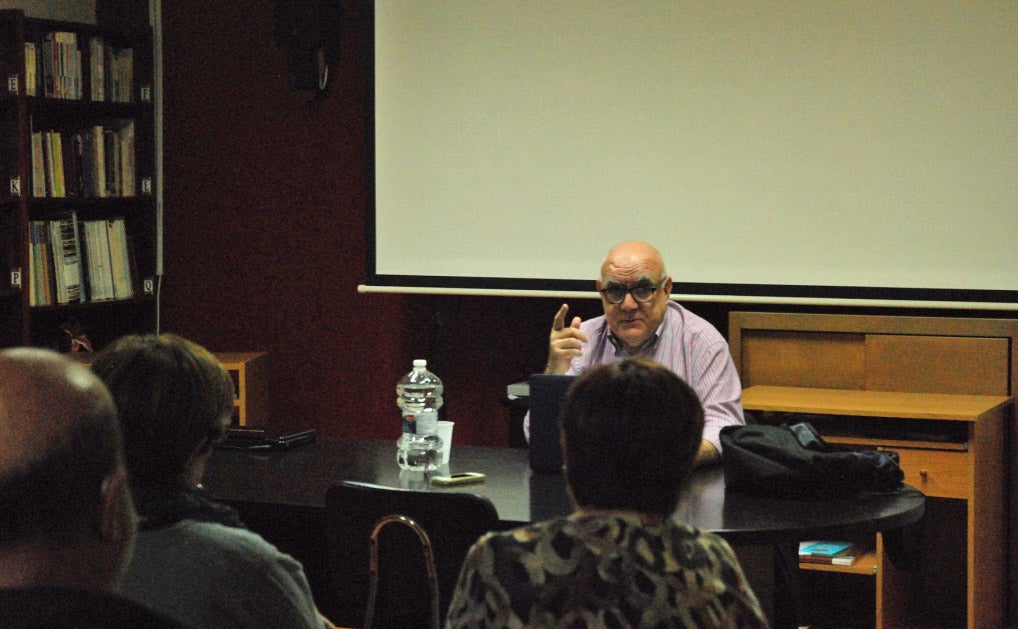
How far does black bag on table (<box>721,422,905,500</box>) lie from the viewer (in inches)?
109

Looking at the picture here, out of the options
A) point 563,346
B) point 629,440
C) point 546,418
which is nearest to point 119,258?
point 563,346

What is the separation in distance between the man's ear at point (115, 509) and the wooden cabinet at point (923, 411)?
9.49ft

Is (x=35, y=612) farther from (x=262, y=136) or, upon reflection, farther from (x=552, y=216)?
(x=262, y=136)

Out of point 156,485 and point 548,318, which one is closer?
point 156,485

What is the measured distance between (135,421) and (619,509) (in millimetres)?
687

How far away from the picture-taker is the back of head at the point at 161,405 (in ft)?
5.77

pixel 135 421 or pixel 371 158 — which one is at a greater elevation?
pixel 371 158

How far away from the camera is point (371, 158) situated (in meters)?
4.98

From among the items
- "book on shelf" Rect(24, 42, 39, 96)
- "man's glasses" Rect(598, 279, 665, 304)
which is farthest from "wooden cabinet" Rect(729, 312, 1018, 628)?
"book on shelf" Rect(24, 42, 39, 96)

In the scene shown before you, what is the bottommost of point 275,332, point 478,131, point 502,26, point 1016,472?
point 1016,472

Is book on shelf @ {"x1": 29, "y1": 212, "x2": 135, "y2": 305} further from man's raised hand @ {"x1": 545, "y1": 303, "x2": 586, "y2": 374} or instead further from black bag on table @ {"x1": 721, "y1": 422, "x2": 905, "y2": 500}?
black bag on table @ {"x1": 721, "y1": 422, "x2": 905, "y2": 500}

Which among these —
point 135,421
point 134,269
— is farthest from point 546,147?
point 135,421

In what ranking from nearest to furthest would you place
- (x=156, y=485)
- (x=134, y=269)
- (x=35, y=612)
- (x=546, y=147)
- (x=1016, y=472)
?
(x=35, y=612)
(x=156, y=485)
(x=1016, y=472)
(x=546, y=147)
(x=134, y=269)

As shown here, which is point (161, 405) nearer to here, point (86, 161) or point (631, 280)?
point (631, 280)
